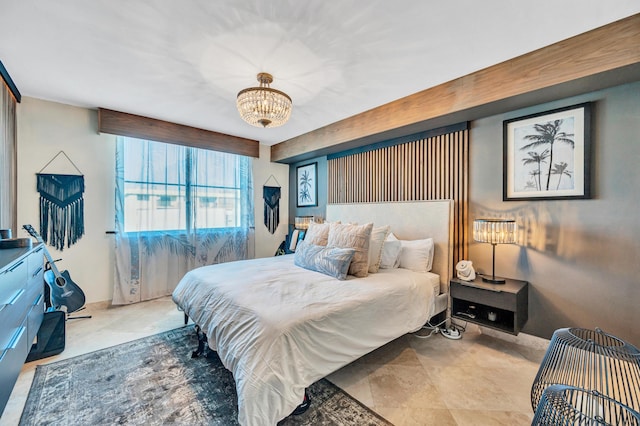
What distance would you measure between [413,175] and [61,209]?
170 inches

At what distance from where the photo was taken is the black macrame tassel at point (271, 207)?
16.6 ft

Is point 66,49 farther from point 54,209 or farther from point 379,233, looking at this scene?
point 379,233

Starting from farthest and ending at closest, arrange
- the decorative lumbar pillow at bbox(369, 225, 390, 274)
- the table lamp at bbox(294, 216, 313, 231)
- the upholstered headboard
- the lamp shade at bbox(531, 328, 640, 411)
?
1. the table lamp at bbox(294, 216, 313, 231)
2. the upholstered headboard
3. the decorative lumbar pillow at bbox(369, 225, 390, 274)
4. the lamp shade at bbox(531, 328, 640, 411)

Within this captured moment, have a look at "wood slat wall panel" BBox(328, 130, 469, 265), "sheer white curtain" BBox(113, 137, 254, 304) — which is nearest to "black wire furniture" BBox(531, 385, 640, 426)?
"wood slat wall panel" BBox(328, 130, 469, 265)

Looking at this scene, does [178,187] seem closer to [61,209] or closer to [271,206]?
[61,209]

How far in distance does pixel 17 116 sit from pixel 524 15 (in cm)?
475

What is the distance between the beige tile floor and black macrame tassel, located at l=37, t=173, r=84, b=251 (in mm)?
1009

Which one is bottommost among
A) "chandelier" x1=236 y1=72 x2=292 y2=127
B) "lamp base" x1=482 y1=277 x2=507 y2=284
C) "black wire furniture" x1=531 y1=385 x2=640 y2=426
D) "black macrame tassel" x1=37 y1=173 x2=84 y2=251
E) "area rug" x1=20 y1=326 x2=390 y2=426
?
"area rug" x1=20 y1=326 x2=390 y2=426

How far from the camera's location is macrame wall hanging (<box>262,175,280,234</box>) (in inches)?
199

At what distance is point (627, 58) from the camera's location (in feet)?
5.73

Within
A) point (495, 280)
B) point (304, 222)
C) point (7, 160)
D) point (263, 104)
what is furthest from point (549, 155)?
point (7, 160)

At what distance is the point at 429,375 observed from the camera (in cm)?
202

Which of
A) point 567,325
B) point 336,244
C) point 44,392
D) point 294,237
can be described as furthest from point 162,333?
point 567,325

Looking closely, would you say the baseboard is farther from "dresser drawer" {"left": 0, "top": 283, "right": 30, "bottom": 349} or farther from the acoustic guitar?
the acoustic guitar
